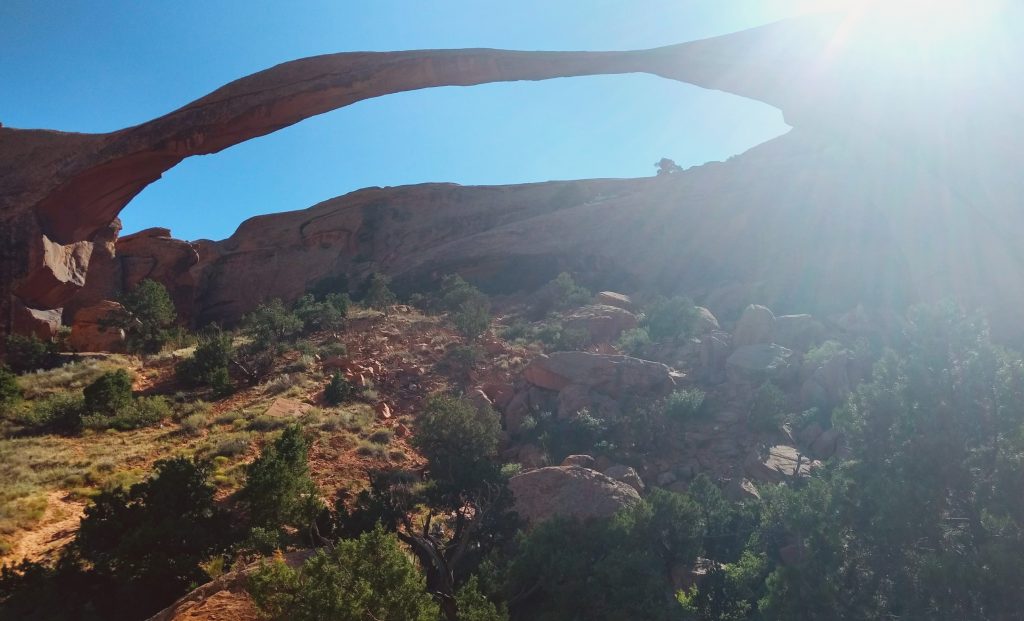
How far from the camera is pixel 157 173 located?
16.3m

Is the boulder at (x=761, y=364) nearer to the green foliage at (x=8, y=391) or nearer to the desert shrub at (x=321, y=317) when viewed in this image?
the desert shrub at (x=321, y=317)

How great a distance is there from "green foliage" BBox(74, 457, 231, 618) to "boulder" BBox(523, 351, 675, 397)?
8.53 meters

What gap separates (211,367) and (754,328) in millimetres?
15299

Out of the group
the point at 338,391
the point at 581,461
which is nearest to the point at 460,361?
the point at 338,391

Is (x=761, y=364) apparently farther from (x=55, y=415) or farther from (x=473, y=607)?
(x=55, y=415)

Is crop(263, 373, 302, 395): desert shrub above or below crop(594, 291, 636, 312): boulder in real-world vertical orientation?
above

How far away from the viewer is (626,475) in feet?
34.8

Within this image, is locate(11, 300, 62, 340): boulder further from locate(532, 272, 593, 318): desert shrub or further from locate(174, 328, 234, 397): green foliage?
locate(532, 272, 593, 318): desert shrub

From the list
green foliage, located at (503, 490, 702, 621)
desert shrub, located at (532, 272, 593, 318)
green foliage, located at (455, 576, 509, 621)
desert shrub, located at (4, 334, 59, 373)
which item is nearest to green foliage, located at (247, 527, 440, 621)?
green foliage, located at (455, 576, 509, 621)

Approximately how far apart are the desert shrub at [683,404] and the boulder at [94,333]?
2080cm

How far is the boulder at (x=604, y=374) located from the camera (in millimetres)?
14484

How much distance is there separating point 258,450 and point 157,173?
921 centimetres

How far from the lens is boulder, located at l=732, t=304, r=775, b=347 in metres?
16.3

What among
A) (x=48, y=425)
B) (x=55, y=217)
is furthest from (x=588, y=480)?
(x=55, y=217)
